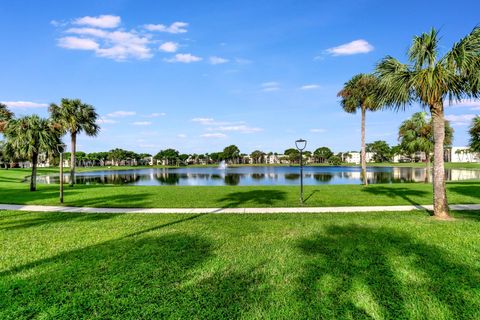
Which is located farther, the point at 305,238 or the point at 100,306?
the point at 305,238

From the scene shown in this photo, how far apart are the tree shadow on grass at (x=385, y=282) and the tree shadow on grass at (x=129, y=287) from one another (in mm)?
1057

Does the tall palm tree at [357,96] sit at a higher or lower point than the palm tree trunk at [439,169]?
higher

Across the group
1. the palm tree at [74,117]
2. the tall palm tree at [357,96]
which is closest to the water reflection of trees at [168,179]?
the palm tree at [74,117]

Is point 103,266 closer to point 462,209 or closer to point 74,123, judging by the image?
point 462,209

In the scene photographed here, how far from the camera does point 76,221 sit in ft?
34.1

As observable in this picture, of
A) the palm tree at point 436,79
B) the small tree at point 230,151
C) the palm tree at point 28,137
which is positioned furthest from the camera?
the small tree at point 230,151

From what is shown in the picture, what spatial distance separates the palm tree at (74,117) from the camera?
29328mm

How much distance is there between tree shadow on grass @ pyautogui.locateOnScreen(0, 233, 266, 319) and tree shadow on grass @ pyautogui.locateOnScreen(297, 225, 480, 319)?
3.47ft

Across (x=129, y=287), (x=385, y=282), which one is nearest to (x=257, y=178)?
(x=385, y=282)

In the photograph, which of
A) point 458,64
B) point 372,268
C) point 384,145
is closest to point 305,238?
point 372,268

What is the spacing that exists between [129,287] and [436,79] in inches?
434

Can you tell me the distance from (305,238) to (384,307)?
3.54 metres

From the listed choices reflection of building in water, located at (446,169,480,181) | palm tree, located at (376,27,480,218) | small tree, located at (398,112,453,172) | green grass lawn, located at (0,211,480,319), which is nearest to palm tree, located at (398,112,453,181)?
small tree, located at (398,112,453,172)

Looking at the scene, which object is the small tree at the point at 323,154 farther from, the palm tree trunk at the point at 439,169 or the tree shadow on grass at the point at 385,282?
the tree shadow on grass at the point at 385,282
